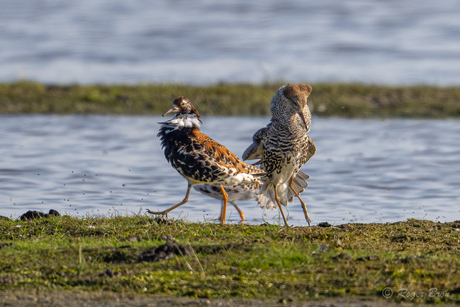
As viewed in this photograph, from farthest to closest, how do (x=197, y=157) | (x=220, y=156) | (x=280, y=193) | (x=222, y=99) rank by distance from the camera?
(x=222, y=99) → (x=280, y=193) → (x=220, y=156) → (x=197, y=157)

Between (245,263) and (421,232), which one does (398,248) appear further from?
(245,263)

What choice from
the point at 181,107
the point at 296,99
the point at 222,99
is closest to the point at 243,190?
the point at 181,107

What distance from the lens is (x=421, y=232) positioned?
296 inches

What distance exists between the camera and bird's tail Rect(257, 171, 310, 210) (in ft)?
29.7

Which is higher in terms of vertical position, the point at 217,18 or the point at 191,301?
the point at 217,18

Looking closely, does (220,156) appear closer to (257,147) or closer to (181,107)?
(257,147)

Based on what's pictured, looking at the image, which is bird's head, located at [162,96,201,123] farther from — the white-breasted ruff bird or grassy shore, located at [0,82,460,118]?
grassy shore, located at [0,82,460,118]

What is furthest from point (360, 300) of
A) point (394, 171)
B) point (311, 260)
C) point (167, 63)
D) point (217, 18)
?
point (217, 18)

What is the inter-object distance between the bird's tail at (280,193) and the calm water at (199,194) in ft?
0.68

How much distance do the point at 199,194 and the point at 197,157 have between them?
292cm

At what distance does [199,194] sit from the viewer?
10.9 m

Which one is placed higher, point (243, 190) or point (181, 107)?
point (181, 107)

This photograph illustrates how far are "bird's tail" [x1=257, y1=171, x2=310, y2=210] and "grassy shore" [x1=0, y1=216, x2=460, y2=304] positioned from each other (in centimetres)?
167

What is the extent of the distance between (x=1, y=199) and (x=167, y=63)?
50.7 feet
